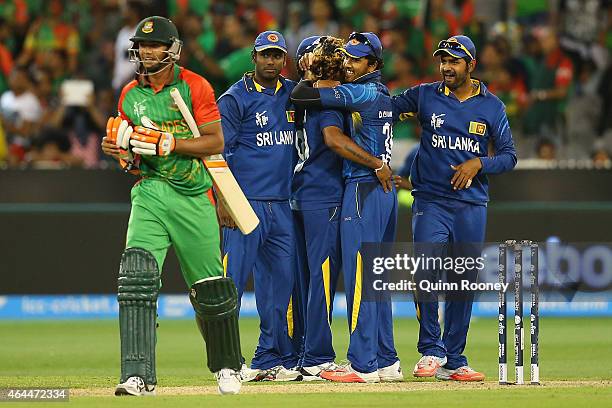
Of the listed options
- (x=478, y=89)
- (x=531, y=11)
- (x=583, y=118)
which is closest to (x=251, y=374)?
(x=478, y=89)

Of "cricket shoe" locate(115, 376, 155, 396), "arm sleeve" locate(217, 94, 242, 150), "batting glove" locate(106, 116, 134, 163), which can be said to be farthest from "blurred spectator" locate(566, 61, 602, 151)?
"cricket shoe" locate(115, 376, 155, 396)

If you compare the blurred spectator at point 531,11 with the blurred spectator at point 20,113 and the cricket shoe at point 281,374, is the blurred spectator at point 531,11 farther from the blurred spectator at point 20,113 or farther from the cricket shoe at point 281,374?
the cricket shoe at point 281,374

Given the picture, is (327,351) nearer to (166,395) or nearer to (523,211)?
(166,395)

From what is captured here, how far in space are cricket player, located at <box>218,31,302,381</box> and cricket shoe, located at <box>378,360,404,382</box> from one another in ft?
1.88

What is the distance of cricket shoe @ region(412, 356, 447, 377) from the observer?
9.35 meters

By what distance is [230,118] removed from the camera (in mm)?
9312

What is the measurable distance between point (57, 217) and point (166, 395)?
6.62m

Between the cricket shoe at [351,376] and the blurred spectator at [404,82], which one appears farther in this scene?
the blurred spectator at [404,82]

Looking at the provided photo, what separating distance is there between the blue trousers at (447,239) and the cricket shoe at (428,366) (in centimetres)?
4

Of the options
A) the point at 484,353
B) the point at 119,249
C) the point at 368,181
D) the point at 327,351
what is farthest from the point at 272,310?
the point at 119,249

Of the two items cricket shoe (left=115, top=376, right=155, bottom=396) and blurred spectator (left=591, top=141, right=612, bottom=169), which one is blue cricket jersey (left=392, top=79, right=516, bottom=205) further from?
blurred spectator (left=591, top=141, right=612, bottom=169)

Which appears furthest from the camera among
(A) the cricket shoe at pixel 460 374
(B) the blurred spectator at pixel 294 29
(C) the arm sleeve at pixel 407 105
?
(B) the blurred spectator at pixel 294 29

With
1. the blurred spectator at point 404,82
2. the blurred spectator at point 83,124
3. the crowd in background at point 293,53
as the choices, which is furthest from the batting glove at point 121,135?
the blurred spectator at point 83,124

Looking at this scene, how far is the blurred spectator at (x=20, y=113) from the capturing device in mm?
16000
